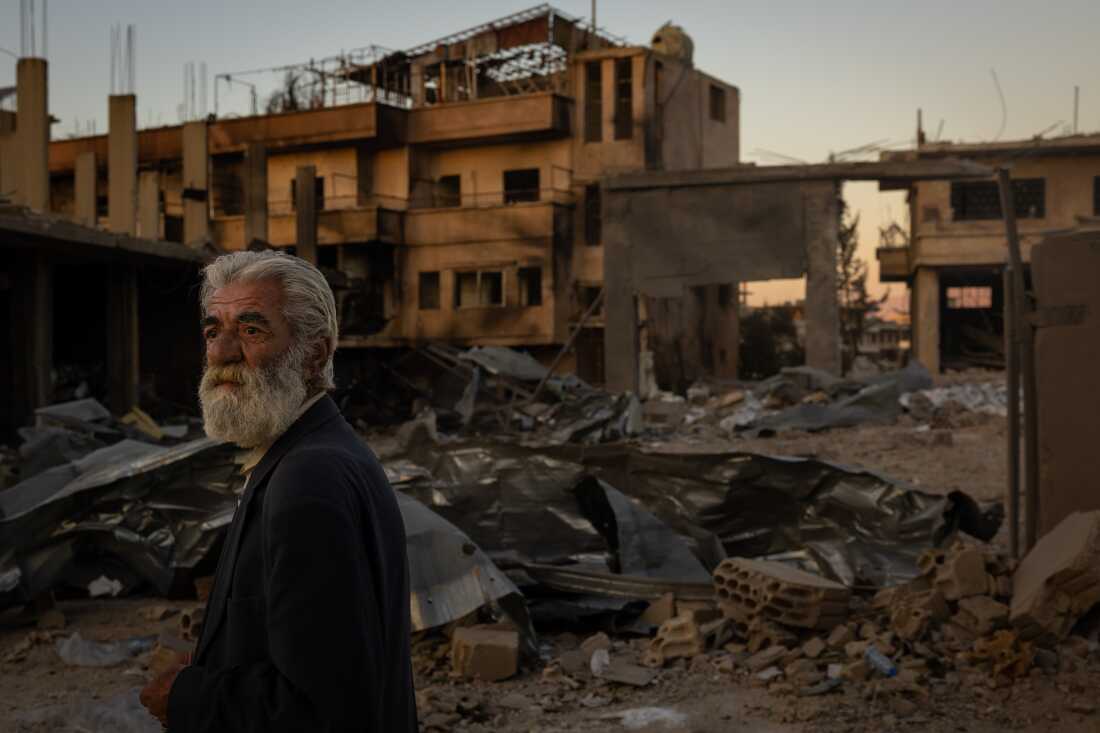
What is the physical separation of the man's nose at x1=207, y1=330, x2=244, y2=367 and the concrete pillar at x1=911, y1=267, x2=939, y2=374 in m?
28.6

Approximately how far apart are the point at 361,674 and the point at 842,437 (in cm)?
1507

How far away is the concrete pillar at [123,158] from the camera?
64.0 ft

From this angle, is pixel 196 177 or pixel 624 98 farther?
pixel 624 98

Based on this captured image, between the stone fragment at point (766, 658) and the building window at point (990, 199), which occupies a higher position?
the building window at point (990, 199)

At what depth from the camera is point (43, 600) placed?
645 cm

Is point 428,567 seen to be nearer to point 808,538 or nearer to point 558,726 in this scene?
point 558,726

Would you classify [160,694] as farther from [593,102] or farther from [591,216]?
[593,102]

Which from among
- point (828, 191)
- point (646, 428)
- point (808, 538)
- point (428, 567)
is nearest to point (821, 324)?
point (828, 191)

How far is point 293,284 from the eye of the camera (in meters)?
2.00

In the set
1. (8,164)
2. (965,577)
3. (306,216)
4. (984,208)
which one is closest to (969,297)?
(984,208)

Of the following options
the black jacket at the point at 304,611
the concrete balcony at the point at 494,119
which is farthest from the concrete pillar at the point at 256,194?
the black jacket at the point at 304,611

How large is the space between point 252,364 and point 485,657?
147 inches

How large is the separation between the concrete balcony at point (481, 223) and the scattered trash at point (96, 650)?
77.8 ft

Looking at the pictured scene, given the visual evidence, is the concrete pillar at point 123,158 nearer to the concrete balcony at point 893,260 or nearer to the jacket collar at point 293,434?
the jacket collar at point 293,434
